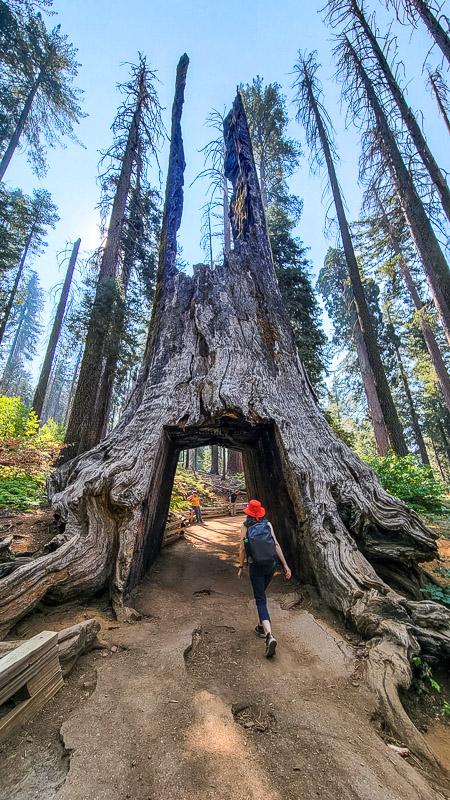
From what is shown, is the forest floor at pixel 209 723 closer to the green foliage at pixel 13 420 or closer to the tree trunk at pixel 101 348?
the tree trunk at pixel 101 348

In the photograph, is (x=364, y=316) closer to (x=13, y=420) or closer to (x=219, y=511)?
(x=219, y=511)

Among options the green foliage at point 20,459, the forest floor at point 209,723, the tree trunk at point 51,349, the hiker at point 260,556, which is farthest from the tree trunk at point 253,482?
the tree trunk at point 51,349

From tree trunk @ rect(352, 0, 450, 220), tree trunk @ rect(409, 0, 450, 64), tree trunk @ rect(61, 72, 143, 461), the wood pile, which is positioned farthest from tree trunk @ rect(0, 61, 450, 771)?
tree trunk @ rect(409, 0, 450, 64)

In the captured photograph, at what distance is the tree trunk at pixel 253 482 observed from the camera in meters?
3.36

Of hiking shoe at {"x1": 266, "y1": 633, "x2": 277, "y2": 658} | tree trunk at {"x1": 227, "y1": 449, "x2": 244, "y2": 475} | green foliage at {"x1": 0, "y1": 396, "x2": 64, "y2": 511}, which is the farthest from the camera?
tree trunk at {"x1": 227, "y1": 449, "x2": 244, "y2": 475}

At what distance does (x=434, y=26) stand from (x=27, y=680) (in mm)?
15687

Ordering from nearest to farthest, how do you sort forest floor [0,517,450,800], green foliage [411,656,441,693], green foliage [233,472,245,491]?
forest floor [0,517,450,800]
green foliage [411,656,441,693]
green foliage [233,472,245,491]

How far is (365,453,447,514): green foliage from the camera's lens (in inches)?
307

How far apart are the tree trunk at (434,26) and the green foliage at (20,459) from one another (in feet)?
49.6

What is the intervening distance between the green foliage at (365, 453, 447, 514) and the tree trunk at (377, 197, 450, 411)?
21.6ft

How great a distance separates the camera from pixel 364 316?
35.9 ft

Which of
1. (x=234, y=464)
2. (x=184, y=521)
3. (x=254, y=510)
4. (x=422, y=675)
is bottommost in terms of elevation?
(x=422, y=675)

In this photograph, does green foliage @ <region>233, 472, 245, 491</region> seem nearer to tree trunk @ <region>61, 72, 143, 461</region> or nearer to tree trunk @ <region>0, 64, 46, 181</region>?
tree trunk @ <region>61, 72, 143, 461</region>

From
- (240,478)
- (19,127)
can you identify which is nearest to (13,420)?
(240,478)
